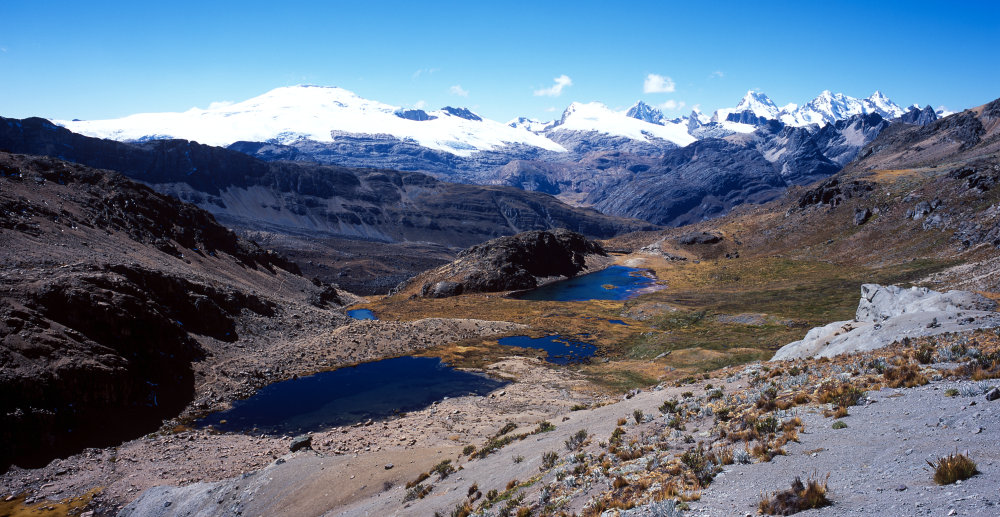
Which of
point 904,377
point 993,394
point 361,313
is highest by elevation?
point 993,394

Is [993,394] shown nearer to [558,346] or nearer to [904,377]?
[904,377]

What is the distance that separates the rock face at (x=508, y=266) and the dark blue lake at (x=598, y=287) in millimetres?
5104

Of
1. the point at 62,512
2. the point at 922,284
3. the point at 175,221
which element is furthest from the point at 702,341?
the point at 175,221

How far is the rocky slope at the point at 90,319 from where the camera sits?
32.2 meters

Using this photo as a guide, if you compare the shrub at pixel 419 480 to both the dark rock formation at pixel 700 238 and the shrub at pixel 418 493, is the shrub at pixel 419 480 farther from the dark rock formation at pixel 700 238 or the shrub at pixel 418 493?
the dark rock formation at pixel 700 238

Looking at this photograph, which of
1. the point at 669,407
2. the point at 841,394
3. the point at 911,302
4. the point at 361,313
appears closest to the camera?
the point at 841,394

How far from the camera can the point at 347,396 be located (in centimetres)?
4775

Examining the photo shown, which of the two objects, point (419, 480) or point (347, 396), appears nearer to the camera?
point (419, 480)

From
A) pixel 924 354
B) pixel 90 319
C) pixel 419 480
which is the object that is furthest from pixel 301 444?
pixel 924 354

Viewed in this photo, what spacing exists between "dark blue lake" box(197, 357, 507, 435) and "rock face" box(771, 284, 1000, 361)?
2855cm

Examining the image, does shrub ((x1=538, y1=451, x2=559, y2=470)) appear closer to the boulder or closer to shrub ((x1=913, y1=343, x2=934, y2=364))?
shrub ((x1=913, y1=343, x2=934, y2=364))

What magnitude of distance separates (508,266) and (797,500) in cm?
11983

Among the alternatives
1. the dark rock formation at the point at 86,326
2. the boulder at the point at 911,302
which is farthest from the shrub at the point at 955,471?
the dark rock formation at the point at 86,326

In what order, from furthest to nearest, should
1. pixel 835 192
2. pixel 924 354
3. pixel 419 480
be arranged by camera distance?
pixel 835 192
pixel 419 480
pixel 924 354
